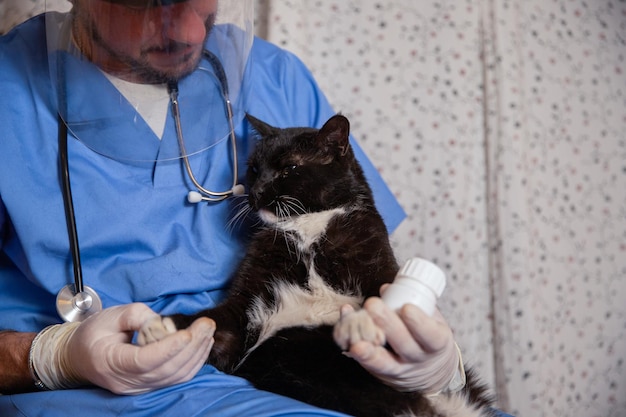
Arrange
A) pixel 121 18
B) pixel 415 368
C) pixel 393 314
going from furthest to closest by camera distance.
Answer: pixel 121 18
pixel 415 368
pixel 393 314

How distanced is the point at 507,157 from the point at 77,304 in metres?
1.32

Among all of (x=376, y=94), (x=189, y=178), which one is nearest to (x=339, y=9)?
(x=376, y=94)

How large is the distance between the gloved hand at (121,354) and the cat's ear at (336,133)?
417 millimetres

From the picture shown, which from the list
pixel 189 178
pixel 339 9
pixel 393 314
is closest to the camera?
pixel 393 314

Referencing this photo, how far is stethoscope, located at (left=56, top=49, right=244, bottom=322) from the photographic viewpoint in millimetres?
1013

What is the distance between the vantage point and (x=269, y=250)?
1083 millimetres

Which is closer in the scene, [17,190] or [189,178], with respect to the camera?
[17,190]

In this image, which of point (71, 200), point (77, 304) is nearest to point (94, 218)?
point (71, 200)

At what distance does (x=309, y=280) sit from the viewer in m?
1.04

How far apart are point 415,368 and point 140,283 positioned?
0.49m

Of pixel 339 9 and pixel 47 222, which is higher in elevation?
pixel 339 9

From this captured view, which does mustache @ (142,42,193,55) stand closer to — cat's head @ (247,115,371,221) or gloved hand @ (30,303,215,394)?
cat's head @ (247,115,371,221)

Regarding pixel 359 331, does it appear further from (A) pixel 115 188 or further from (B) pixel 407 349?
(A) pixel 115 188

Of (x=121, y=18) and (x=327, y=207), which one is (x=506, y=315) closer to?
(x=327, y=207)
